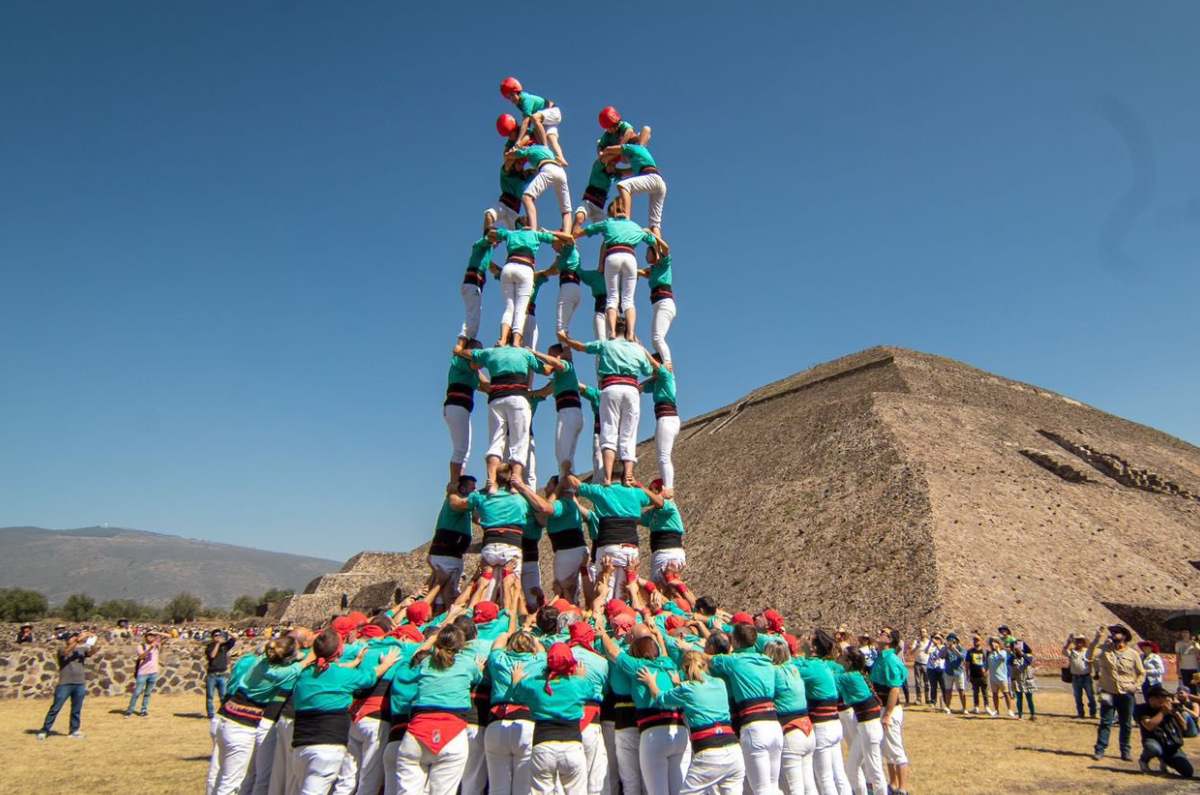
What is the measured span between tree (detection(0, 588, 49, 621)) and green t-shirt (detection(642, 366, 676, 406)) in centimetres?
6048

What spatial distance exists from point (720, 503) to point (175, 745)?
108ft

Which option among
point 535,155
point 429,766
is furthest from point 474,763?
point 535,155

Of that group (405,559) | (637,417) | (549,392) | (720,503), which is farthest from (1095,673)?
(405,559)

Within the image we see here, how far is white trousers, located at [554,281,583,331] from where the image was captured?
12.7m

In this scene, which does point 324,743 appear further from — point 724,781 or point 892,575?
point 892,575

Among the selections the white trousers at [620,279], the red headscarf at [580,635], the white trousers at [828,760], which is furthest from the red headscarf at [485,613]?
the white trousers at [620,279]

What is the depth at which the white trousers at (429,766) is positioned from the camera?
5719 millimetres

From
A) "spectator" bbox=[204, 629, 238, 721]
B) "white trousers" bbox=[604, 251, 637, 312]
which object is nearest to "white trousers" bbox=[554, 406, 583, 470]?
"white trousers" bbox=[604, 251, 637, 312]

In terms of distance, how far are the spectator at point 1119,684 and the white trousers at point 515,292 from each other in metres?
10.3

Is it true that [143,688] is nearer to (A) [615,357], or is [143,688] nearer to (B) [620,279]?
(A) [615,357]

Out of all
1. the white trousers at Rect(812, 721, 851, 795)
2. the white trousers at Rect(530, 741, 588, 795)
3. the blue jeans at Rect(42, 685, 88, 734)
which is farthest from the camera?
the blue jeans at Rect(42, 685, 88, 734)

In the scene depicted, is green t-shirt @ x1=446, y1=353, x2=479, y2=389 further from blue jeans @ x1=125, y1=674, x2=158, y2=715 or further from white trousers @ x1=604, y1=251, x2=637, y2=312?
blue jeans @ x1=125, y1=674, x2=158, y2=715

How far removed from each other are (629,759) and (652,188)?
982 cm

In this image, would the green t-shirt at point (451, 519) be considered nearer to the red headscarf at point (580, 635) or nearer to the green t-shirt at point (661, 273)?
the red headscarf at point (580, 635)
